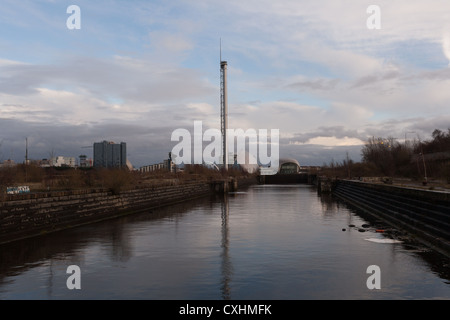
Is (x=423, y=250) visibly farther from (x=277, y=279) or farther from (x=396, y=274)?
(x=277, y=279)

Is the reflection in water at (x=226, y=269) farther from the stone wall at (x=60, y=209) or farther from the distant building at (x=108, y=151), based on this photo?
the distant building at (x=108, y=151)

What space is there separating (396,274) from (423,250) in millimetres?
4671

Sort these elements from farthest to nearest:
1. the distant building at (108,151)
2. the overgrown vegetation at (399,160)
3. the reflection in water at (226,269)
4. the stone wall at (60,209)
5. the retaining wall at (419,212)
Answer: the distant building at (108,151), the overgrown vegetation at (399,160), the stone wall at (60,209), the retaining wall at (419,212), the reflection in water at (226,269)

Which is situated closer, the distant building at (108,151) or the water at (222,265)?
the water at (222,265)

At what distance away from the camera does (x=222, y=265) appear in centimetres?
1365

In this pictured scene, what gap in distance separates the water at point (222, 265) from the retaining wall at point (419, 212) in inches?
30.4

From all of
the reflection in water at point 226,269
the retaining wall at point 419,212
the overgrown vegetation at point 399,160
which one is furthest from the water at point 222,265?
the overgrown vegetation at point 399,160

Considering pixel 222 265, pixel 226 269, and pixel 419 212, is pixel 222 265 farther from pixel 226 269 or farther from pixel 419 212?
pixel 419 212

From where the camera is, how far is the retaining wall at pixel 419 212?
1687cm
